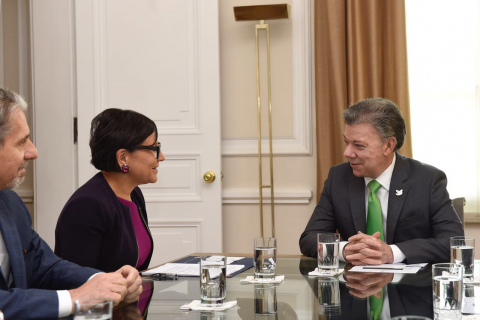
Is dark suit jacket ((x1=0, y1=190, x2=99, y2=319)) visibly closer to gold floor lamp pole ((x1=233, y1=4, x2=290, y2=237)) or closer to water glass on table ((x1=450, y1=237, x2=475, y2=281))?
water glass on table ((x1=450, y1=237, x2=475, y2=281))

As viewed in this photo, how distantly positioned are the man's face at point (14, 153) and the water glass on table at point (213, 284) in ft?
2.26

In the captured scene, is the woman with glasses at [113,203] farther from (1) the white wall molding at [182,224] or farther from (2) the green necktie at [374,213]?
(1) the white wall molding at [182,224]

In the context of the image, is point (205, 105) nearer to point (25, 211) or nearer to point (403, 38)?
point (403, 38)

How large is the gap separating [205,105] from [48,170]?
1.15m

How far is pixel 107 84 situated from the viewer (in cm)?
411

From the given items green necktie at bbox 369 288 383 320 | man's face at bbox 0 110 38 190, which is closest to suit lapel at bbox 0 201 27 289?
man's face at bbox 0 110 38 190

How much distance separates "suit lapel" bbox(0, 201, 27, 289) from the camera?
1852mm

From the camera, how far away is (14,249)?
1.87 m

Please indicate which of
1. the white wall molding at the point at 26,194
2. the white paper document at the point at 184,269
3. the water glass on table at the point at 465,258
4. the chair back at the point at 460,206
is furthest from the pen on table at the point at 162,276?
the white wall molding at the point at 26,194

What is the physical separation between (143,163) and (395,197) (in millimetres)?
1083

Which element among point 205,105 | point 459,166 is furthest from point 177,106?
point 459,166

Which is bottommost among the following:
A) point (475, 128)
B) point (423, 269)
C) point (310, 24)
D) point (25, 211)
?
point (423, 269)

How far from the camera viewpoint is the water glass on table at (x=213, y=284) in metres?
1.58

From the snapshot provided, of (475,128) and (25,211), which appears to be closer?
(25,211)
